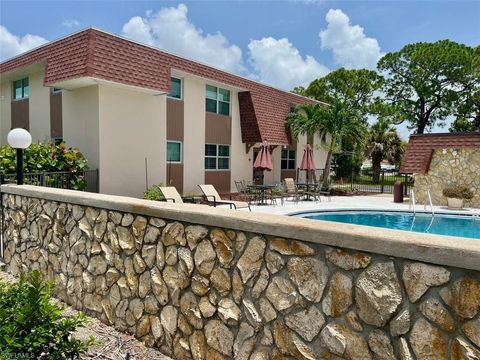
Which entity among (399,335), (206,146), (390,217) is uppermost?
(206,146)

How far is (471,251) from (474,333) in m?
0.52

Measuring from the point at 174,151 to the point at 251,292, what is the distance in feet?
48.5

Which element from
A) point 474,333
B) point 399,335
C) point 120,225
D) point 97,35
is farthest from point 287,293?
point 97,35

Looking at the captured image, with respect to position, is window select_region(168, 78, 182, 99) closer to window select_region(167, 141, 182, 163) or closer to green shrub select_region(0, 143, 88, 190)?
window select_region(167, 141, 182, 163)

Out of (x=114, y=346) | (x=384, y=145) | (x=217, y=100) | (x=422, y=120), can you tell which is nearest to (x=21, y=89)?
(x=217, y=100)

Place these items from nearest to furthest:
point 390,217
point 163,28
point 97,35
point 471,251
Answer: point 471,251
point 97,35
point 390,217
point 163,28

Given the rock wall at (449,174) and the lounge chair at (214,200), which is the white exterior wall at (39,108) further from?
the rock wall at (449,174)

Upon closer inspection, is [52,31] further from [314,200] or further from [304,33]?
[304,33]

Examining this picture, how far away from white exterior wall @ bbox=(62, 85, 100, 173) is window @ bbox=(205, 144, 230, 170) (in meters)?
6.58

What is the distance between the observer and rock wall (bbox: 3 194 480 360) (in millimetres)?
2520

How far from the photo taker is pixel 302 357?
3107 mm

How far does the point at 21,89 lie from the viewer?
18.4m

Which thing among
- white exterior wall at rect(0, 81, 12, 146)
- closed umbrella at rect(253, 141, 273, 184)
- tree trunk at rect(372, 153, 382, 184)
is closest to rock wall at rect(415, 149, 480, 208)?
closed umbrella at rect(253, 141, 273, 184)

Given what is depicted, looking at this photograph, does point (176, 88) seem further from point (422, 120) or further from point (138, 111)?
point (422, 120)
